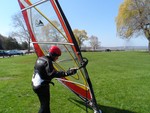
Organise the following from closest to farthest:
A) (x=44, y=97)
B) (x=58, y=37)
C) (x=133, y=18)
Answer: (x=44, y=97) < (x=58, y=37) < (x=133, y=18)

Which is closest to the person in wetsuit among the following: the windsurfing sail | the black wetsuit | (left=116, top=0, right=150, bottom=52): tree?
the black wetsuit

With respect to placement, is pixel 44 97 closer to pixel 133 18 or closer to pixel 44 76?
pixel 44 76

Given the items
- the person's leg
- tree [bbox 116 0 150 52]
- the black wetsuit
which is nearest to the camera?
the black wetsuit

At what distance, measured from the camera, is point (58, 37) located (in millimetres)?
4723

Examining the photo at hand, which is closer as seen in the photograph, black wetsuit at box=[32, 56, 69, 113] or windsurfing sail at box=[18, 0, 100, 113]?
black wetsuit at box=[32, 56, 69, 113]

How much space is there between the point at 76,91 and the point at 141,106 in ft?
6.42

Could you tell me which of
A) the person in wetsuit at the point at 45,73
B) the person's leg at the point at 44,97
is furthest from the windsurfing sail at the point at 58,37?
the person's leg at the point at 44,97

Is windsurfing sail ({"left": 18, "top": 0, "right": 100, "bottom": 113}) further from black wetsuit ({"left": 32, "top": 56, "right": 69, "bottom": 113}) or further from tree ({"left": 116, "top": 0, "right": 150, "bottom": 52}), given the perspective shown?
tree ({"left": 116, "top": 0, "right": 150, "bottom": 52})

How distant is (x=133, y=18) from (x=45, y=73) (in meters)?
37.6

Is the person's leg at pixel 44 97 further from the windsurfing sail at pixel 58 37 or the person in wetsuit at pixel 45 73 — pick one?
the windsurfing sail at pixel 58 37

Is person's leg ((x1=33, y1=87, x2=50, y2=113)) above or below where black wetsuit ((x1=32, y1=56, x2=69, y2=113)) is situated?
below

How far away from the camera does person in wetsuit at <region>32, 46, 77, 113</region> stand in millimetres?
4023

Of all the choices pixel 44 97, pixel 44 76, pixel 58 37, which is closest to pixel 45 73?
pixel 44 76

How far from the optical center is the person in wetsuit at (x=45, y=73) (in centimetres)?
402
